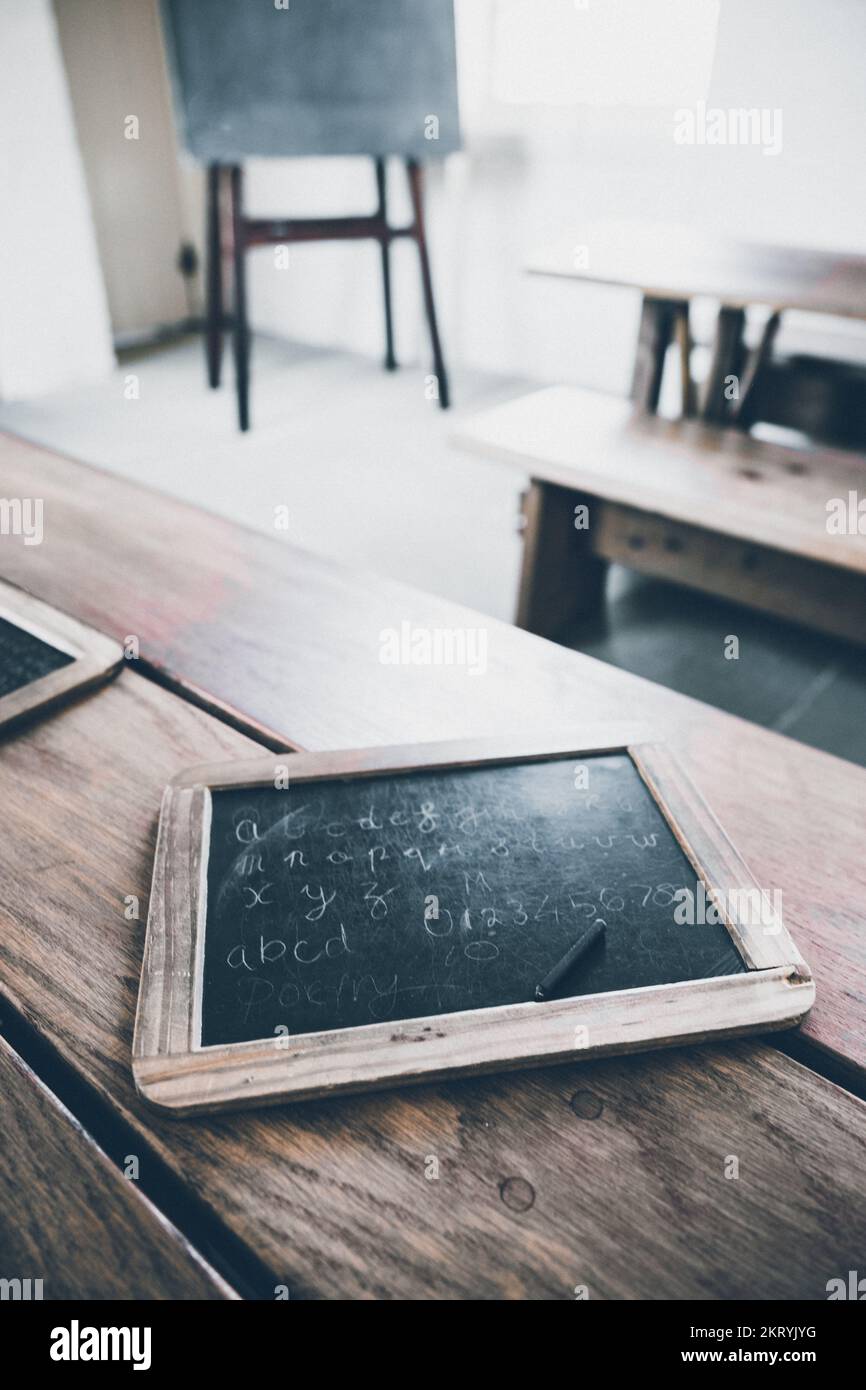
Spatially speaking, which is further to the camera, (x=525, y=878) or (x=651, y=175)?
(x=651, y=175)

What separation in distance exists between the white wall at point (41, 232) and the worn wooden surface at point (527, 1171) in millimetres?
3670

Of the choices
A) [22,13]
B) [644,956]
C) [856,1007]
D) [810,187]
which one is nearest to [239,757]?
[644,956]

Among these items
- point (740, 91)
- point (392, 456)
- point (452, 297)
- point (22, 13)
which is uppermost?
point (22, 13)

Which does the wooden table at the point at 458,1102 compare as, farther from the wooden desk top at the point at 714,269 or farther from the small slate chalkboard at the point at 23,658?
the wooden desk top at the point at 714,269

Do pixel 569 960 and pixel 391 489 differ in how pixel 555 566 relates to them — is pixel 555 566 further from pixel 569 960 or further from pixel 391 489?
pixel 569 960

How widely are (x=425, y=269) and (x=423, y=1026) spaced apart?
3614 millimetres

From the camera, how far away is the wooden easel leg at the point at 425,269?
139 inches

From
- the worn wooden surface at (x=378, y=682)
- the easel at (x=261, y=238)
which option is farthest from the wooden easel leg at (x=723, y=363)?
the easel at (x=261, y=238)

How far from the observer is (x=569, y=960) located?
1.94ft

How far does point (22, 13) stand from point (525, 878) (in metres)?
3.91

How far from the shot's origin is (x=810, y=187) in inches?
121

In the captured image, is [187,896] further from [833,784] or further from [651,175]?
[651,175]

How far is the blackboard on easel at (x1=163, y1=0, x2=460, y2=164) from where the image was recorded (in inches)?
119

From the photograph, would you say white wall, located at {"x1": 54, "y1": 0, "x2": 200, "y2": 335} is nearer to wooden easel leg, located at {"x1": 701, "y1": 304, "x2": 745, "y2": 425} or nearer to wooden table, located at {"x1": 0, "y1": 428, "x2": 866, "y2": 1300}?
wooden easel leg, located at {"x1": 701, "y1": 304, "x2": 745, "y2": 425}
